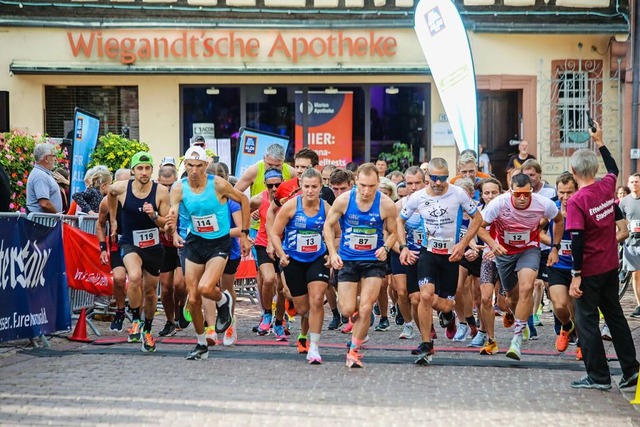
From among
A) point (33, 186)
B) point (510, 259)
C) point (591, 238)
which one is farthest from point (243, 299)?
point (591, 238)

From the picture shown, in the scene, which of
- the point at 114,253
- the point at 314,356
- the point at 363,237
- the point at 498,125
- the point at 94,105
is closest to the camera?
the point at 314,356

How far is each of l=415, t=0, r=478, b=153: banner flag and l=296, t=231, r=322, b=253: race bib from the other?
26.2ft

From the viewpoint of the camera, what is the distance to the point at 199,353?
11.9m

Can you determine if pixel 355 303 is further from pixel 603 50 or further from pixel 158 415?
pixel 603 50

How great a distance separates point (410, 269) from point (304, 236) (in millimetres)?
1098

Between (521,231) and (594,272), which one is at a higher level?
(521,231)

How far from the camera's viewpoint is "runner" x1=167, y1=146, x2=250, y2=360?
1187 centimetres

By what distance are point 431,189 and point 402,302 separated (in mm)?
1997

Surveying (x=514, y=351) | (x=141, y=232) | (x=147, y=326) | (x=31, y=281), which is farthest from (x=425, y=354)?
(x=31, y=281)

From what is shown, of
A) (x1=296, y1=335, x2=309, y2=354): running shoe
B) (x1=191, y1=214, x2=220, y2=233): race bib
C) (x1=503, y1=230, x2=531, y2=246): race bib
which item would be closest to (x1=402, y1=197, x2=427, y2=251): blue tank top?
(x1=503, y1=230, x2=531, y2=246): race bib

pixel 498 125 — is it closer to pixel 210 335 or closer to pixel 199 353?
pixel 210 335

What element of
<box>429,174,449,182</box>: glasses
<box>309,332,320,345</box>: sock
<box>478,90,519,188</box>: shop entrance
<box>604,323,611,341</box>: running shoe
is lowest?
<box>604,323,611,341</box>: running shoe

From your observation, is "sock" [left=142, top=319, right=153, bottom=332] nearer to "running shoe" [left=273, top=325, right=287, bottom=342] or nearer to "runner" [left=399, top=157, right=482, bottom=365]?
"running shoe" [left=273, top=325, right=287, bottom=342]

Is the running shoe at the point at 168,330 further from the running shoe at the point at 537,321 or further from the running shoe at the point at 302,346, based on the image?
the running shoe at the point at 537,321
